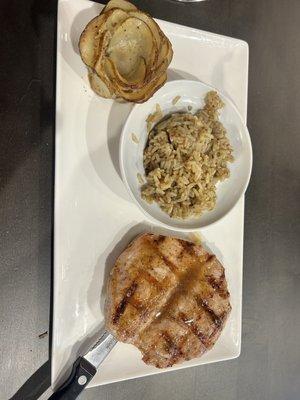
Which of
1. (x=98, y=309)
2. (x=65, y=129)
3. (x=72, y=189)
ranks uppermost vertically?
(x=65, y=129)

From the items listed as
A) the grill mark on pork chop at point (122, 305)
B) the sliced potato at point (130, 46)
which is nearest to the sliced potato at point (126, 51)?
the sliced potato at point (130, 46)

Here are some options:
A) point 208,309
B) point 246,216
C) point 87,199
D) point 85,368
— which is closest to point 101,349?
point 85,368

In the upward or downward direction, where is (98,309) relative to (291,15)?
downward

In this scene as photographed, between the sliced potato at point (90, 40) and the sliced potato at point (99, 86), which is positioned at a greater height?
the sliced potato at point (90, 40)

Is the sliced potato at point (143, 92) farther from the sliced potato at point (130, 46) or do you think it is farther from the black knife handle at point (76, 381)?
the black knife handle at point (76, 381)

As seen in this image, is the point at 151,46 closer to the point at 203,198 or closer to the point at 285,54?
the point at 203,198

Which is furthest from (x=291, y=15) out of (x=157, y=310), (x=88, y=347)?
(x=88, y=347)
